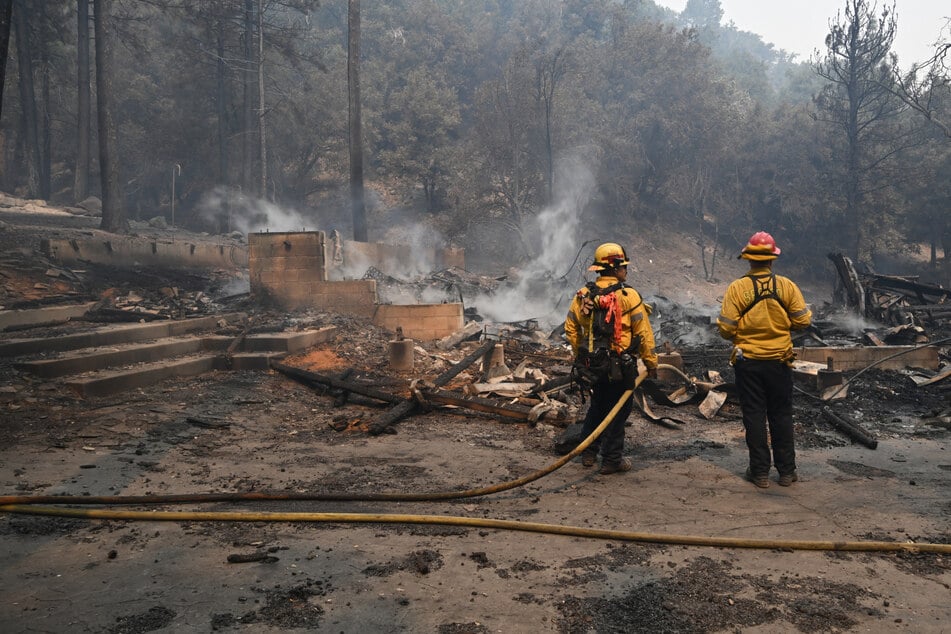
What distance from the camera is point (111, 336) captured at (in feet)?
30.1

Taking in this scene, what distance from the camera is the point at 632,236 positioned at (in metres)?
32.7

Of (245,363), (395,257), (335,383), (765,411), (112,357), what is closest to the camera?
(765,411)

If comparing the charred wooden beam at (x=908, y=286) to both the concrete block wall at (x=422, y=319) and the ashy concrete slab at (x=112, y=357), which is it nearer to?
the concrete block wall at (x=422, y=319)

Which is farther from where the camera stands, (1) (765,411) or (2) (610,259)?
(2) (610,259)

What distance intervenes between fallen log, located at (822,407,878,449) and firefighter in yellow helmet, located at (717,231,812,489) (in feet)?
6.14

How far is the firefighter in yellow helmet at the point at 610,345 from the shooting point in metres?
5.48

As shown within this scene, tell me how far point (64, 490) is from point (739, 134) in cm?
3492

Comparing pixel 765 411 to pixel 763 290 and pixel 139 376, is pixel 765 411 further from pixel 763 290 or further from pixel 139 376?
pixel 139 376

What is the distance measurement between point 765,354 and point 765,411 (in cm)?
51

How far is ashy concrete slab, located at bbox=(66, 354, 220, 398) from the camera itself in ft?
23.6

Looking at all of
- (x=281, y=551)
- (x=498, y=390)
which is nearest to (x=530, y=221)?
(x=498, y=390)

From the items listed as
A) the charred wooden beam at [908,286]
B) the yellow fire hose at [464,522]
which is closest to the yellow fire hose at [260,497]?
the yellow fire hose at [464,522]

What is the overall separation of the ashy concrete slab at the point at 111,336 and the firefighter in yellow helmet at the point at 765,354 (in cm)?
824

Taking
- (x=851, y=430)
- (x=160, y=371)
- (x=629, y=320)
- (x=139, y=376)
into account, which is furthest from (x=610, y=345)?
(x=160, y=371)
